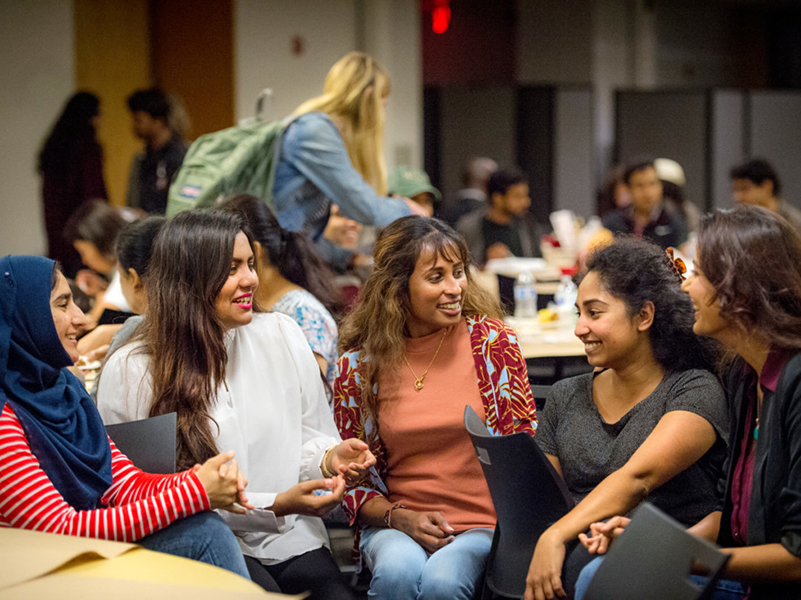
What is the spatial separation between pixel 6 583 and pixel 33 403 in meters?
0.45

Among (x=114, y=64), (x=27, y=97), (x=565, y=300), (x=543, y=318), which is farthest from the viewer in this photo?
(x=114, y=64)

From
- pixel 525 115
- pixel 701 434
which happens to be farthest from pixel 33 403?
pixel 525 115

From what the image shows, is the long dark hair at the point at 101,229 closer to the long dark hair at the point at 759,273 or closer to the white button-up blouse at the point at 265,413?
the white button-up blouse at the point at 265,413

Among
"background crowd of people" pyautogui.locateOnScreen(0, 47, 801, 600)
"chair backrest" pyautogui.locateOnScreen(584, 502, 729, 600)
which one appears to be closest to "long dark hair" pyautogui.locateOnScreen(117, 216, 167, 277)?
"background crowd of people" pyautogui.locateOnScreen(0, 47, 801, 600)

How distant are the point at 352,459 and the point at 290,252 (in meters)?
1.17

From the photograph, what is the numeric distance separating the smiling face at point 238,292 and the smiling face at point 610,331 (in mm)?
831

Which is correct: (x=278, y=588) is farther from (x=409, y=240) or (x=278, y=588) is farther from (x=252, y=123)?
(x=252, y=123)

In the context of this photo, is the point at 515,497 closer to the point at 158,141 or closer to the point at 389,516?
the point at 389,516

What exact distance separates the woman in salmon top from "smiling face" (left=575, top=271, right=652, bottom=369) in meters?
0.23

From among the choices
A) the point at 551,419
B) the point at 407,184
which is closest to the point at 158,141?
the point at 407,184

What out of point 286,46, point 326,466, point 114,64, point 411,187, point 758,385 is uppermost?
point 286,46

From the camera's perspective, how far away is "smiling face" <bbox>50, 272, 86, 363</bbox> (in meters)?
1.90

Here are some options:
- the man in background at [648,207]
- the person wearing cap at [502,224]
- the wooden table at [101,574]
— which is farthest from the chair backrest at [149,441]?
the man in background at [648,207]

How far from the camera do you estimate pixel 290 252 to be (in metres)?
3.14
